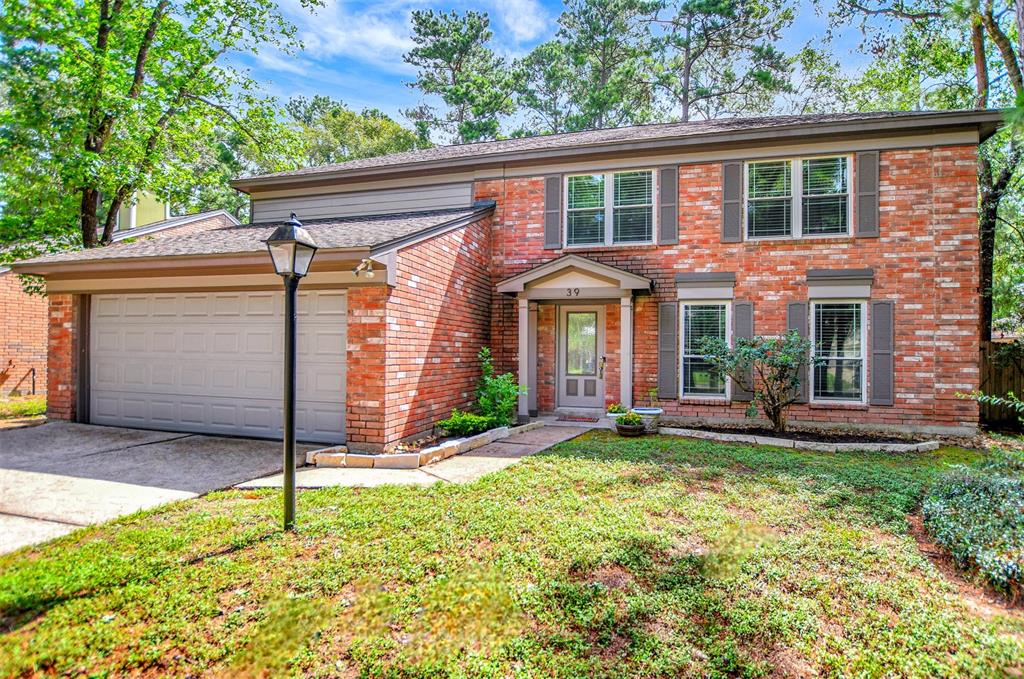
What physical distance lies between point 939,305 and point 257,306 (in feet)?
34.8

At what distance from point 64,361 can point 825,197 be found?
42.1ft

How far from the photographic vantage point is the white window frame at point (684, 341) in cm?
889

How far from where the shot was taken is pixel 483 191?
10133 mm

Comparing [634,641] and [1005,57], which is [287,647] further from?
[1005,57]

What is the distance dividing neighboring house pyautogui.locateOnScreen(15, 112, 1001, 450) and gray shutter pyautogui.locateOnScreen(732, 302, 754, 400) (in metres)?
0.04

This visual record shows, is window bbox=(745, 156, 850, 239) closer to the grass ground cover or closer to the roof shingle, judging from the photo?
the roof shingle

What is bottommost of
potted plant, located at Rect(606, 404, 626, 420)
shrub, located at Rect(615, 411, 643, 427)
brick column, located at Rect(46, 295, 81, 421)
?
shrub, located at Rect(615, 411, 643, 427)

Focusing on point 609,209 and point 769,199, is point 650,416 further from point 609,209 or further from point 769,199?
point 769,199

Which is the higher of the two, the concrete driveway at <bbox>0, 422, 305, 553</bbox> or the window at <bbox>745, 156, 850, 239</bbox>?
the window at <bbox>745, 156, 850, 239</bbox>

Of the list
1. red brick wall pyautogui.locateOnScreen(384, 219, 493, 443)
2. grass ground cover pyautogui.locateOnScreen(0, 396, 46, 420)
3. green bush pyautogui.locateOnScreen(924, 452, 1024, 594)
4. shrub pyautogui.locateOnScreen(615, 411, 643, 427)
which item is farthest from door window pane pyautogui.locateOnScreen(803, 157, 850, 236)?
grass ground cover pyautogui.locateOnScreen(0, 396, 46, 420)

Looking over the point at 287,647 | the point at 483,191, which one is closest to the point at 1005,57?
the point at 483,191

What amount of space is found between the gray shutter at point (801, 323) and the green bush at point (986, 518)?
12.4 feet

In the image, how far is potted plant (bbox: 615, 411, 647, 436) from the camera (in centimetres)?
786

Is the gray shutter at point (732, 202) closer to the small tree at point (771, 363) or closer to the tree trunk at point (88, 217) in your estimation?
the small tree at point (771, 363)
